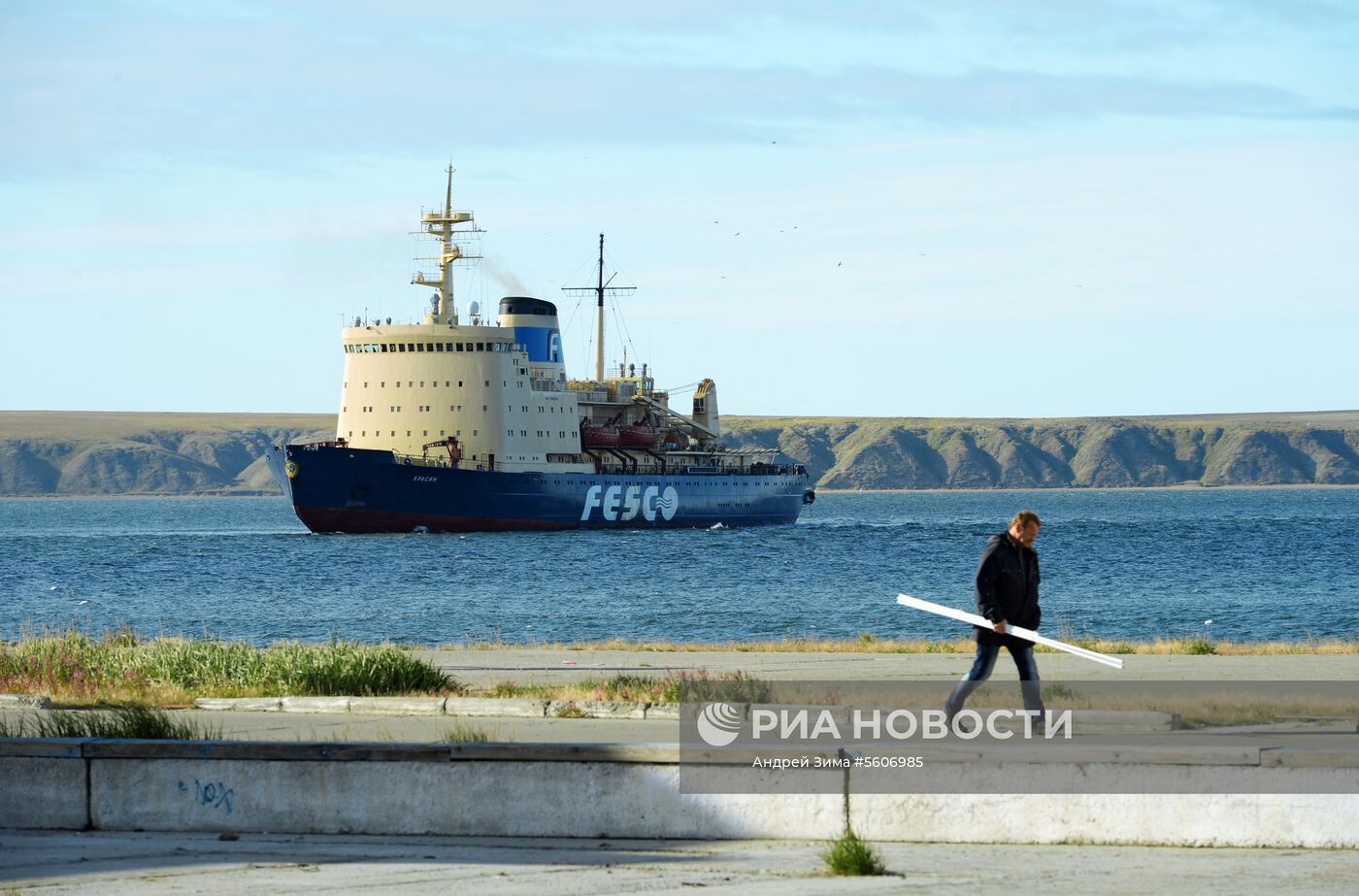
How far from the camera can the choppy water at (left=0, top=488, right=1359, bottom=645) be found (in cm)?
3056

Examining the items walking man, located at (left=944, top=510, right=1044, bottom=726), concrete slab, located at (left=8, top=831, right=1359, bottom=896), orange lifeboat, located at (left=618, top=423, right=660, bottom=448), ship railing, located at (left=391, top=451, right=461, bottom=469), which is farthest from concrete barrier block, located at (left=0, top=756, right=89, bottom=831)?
orange lifeboat, located at (left=618, top=423, right=660, bottom=448)

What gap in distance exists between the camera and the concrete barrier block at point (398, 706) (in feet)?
38.5

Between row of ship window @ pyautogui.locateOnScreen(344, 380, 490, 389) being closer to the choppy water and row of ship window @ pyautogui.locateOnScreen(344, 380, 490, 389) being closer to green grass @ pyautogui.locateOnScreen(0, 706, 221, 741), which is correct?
the choppy water

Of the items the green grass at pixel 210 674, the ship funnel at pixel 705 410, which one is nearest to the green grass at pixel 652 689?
the green grass at pixel 210 674

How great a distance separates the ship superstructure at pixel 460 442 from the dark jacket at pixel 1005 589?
54.7 m

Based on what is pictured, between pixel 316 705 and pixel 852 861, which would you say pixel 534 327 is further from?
pixel 852 861

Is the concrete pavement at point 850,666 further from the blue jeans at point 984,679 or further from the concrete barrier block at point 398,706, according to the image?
the blue jeans at point 984,679

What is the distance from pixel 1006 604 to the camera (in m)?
9.60

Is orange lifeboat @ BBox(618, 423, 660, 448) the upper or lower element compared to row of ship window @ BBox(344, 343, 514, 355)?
lower

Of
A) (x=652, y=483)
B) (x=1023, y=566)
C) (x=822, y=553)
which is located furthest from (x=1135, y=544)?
(x=1023, y=566)

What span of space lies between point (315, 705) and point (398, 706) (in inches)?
24.5

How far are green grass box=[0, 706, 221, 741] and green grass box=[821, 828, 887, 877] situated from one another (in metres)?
3.79

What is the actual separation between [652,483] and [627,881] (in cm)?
6689

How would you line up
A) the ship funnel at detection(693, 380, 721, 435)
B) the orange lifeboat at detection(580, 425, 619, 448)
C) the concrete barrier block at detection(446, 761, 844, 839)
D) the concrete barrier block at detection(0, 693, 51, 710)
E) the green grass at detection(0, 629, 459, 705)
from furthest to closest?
the ship funnel at detection(693, 380, 721, 435) → the orange lifeboat at detection(580, 425, 619, 448) → the green grass at detection(0, 629, 459, 705) → the concrete barrier block at detection(0, 693, 51, 710) → the concrete barrier block at detection(446, 761, 844, 839)
